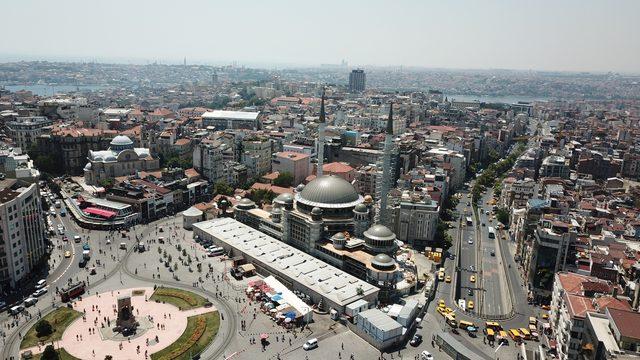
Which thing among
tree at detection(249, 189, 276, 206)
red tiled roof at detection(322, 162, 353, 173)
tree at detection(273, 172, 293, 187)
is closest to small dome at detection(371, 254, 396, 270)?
tree at detection(249, 189, 276, 206)

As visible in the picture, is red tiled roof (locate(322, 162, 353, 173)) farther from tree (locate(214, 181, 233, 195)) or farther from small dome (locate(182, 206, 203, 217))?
small dome (locate(182, 206, 203, 217))

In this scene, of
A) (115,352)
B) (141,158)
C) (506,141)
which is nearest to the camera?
(115,352)

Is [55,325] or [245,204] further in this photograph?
[245,204]

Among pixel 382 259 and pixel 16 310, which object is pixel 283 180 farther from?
pixel 16 310

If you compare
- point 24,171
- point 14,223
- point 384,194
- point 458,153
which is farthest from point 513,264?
point 24,171

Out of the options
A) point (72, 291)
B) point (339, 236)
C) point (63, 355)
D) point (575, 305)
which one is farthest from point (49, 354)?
point (575, 305)

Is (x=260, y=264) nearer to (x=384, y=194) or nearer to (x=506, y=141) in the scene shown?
(x=384, y=194)
